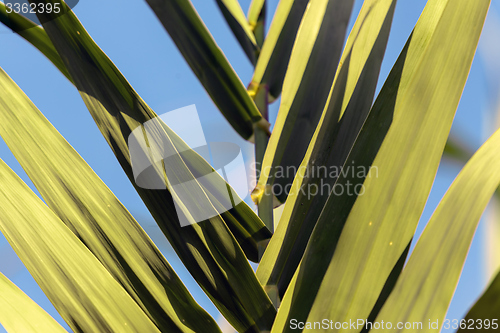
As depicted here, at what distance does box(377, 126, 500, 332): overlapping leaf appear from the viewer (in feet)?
0.56

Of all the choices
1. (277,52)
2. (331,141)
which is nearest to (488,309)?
(331,141)

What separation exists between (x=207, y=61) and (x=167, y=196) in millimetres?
215

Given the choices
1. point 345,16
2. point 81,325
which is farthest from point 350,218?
point 345,16

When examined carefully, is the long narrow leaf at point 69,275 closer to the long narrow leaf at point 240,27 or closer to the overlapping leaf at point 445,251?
the overlapping leaf at point 445,251

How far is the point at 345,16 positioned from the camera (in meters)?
0.40

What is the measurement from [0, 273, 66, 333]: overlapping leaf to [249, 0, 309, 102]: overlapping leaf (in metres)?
0.35

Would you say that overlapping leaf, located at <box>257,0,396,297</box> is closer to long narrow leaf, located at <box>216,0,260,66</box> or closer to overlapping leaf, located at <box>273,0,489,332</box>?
overlapping leaf, located at <box>273,0,489,332</box>

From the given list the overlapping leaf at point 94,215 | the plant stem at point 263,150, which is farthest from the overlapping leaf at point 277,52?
the overlapping leaf at point 94,215

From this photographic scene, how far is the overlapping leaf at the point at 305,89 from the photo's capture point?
37 cm

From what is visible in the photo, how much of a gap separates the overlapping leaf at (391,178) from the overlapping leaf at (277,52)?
0.28 meters

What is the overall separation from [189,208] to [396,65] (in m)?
0.18

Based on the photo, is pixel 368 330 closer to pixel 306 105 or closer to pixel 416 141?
pixel 416 141

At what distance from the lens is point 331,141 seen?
30 centimetres

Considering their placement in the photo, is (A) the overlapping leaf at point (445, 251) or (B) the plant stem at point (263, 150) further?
(B) the plant stem at point (263, 150)
